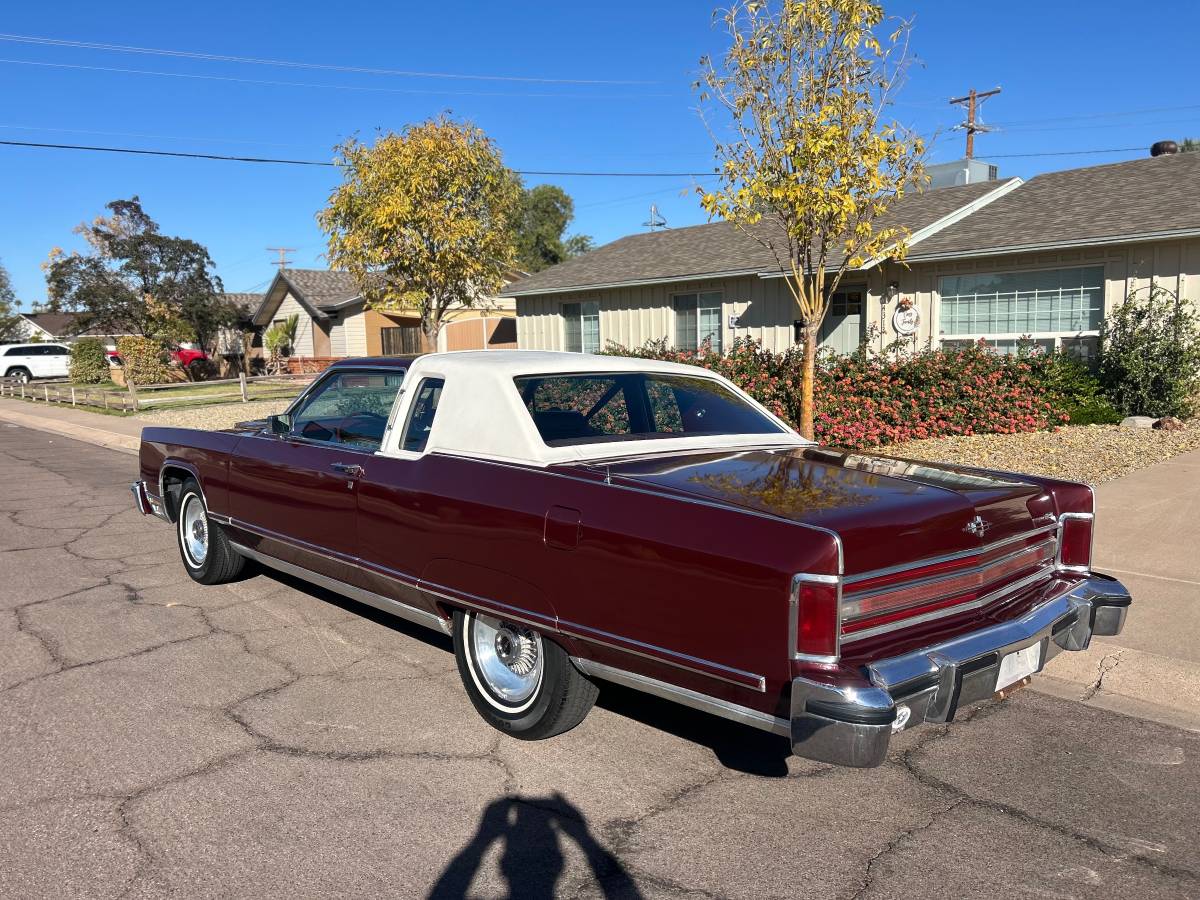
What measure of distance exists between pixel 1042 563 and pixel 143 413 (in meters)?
20.5

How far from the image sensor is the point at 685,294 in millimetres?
20047

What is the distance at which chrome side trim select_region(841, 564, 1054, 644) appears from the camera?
3176 mm

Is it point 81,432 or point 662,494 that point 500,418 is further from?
point 81,432

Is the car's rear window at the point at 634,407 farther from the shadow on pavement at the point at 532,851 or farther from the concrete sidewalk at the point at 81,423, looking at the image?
the concrete sidewalk at the point at 81,423

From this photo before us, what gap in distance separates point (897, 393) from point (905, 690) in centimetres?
949

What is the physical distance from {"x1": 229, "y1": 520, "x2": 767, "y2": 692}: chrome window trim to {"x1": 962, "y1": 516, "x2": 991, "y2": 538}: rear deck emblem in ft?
3.34

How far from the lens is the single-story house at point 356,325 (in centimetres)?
3244

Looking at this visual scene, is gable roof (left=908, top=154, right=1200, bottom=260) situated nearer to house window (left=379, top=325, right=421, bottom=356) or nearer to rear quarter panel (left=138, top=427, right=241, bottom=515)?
rear quarter panel (left=138, top=427, right=241, bottom=515)

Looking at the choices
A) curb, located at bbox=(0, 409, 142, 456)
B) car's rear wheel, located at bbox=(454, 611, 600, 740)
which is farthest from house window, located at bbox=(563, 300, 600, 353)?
car's rear wheel, located at bbox=(454, 611, 600, 740)

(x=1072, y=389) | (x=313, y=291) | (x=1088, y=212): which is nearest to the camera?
(x=1072, y=389)

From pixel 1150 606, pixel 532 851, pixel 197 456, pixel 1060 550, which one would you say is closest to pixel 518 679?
pixel 532 851

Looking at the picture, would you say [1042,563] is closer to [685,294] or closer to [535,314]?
[685,294]

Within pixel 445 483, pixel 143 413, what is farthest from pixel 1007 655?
pixel 143 413

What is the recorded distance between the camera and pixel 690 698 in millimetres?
3291
